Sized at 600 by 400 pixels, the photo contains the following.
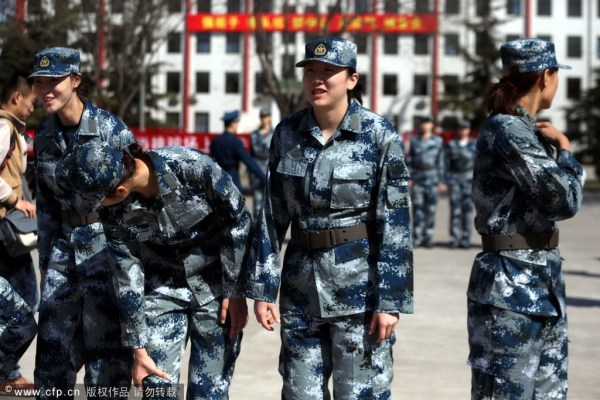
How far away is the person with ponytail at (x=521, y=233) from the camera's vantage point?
4828 mm

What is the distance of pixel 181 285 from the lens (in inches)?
199

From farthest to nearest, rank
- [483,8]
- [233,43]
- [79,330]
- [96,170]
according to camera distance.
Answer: [233,43] < [483,8] < [79,330] < [96,170]

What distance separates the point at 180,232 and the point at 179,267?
0.55 ft

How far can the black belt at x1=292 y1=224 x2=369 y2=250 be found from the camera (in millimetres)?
4777

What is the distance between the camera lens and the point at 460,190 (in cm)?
1692

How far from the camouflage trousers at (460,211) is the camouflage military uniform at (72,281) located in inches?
443

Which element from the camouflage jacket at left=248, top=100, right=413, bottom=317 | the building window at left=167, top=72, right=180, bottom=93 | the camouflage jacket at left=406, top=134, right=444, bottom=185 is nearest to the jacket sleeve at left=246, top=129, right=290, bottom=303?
the camouflage jacket at left=248, top=100, right=413, bottom=317

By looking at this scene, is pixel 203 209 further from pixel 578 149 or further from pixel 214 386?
pixel 578 149

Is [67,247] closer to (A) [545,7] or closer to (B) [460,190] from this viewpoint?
(B) [460,190]

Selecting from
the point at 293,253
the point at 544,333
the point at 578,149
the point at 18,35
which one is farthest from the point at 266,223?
the point at 578,149

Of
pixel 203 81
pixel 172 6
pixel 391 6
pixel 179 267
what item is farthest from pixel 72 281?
pixel 203 81

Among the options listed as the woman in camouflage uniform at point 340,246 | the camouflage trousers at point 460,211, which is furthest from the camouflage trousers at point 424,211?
→ the woman in camouflage uniform at point 340,246

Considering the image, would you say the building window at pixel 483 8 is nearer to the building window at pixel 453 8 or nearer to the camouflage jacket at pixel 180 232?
the building window at pixel 453 8

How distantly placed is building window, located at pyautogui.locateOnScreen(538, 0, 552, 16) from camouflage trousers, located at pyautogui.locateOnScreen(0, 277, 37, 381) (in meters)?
79.1
